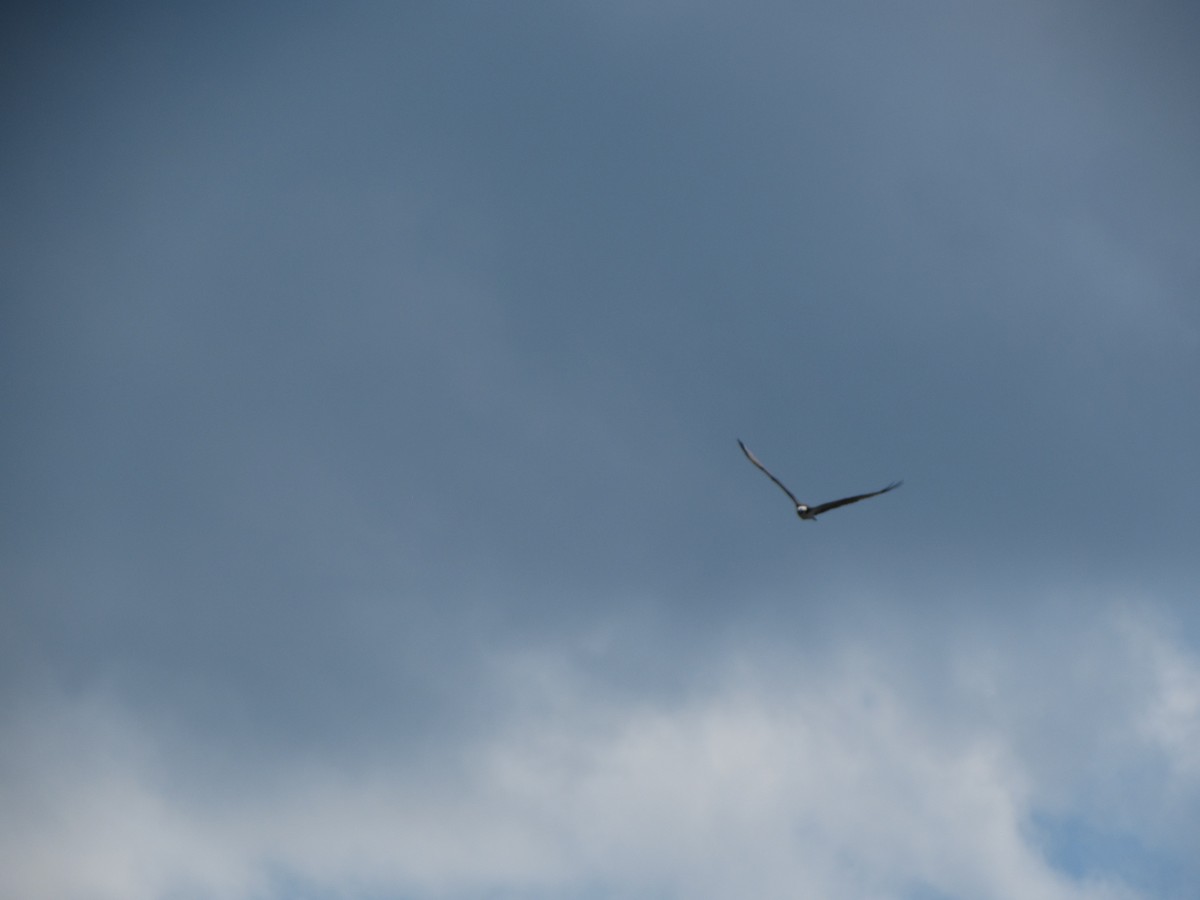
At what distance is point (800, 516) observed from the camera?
341ft
